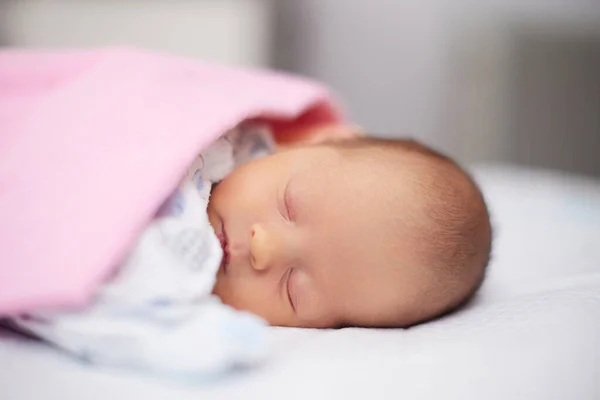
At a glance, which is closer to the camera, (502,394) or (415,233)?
(502,394)

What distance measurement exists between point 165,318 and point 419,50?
1.92 meters

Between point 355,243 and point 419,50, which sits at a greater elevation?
point 419,50

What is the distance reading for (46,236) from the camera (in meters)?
0.72

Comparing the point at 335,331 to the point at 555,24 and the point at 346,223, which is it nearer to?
the point at 346,223

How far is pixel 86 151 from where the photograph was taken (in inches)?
32.3

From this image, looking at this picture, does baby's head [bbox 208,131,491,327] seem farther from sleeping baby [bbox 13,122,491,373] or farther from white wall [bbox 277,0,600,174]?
white wall [bbox 277,0,600,174]

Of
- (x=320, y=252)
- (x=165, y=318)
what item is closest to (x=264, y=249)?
(x=320, y=252)

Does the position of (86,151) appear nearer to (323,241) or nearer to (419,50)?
(323,241)

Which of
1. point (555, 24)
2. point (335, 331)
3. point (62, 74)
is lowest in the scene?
point (335, 331)

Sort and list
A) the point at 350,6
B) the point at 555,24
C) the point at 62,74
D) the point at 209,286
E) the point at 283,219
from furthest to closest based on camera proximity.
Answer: the point at 350,6 < the point at 555,24 < the point at 62,74 < the point at 283,219 < the point at 209,286

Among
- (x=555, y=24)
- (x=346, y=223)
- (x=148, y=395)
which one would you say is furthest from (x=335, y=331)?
(x=555, y=24)

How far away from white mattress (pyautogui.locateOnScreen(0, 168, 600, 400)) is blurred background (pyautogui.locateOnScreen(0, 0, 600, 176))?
146 centimetres

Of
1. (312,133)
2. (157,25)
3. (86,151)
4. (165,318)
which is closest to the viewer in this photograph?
(165,318)

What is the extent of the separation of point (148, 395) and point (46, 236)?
0.20 meters
